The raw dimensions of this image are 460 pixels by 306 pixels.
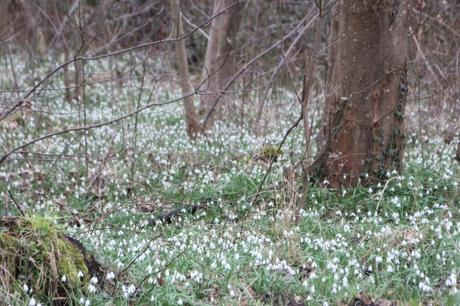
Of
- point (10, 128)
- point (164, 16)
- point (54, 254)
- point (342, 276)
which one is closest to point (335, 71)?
point (342, 276)

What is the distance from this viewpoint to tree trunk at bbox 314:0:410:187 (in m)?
7.06

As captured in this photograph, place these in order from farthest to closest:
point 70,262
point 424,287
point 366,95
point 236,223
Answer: point 366,95
point 236,223
point 424,287
point 70,262

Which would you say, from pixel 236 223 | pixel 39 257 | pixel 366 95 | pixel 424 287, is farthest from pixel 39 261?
pixel 366 95

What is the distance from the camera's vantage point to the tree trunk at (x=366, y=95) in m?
7.06

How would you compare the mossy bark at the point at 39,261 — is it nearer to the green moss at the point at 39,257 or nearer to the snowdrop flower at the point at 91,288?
the green moss at the point at 39,257

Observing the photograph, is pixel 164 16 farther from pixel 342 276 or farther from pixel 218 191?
pixel 342 276

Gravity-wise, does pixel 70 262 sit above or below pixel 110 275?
above

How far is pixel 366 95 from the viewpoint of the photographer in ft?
23.2

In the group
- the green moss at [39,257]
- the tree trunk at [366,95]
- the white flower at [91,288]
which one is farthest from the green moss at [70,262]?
the tree trunk at [366,95]

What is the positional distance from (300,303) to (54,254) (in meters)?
1.75

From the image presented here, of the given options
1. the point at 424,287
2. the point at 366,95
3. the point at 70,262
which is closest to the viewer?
the point at 70,262

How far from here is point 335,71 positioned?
24.0ft

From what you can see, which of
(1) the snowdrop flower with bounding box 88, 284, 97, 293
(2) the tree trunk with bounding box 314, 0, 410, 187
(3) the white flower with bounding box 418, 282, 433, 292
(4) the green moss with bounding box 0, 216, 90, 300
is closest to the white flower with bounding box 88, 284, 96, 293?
(1) the snowdrop flower with bounding box 88, 284, 97, 293

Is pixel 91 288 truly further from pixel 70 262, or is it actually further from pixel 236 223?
pixel 236 223
